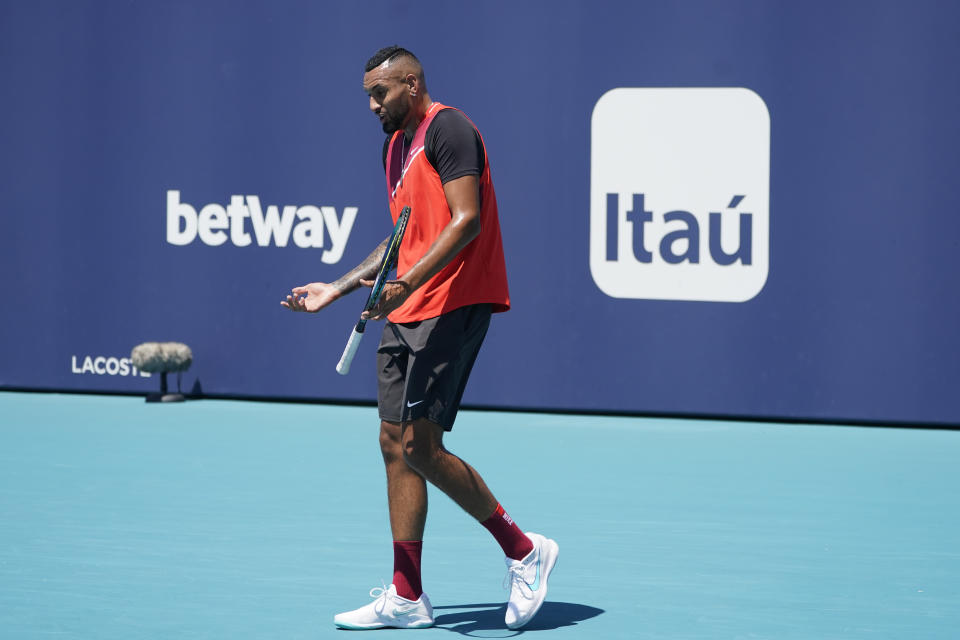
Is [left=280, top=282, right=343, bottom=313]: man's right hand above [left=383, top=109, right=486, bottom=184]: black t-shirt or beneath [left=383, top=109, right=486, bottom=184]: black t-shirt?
beneath

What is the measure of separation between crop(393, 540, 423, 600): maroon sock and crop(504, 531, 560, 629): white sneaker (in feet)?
0.80

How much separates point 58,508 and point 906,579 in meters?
2.96

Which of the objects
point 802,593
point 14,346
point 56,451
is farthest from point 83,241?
point 802,593

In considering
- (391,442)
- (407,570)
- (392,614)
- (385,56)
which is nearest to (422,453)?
(391,442)

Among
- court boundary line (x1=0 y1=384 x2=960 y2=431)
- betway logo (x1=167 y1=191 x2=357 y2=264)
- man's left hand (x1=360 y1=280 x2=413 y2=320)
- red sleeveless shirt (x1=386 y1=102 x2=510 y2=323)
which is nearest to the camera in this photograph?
man's left hand (x1=360 y1=280 x2=413 y2=320)

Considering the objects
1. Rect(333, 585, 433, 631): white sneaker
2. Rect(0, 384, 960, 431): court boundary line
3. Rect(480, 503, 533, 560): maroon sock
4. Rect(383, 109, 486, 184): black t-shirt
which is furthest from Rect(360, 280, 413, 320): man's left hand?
Rect(0, 384, 960, 431): court boundary line

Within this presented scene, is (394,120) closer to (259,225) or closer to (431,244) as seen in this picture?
(431,244)

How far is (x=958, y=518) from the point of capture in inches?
193

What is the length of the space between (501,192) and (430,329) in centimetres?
408

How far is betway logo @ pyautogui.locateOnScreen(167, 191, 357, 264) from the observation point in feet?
25.1

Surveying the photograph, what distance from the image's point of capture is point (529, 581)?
11.4 ft

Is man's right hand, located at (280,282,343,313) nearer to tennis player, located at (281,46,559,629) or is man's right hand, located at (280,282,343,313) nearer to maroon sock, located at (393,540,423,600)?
tennis player, located at (281,46,559,629)

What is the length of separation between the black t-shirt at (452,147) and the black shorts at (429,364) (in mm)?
375

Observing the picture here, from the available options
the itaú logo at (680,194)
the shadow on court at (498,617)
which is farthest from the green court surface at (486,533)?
the itaú logo at (680,194)
